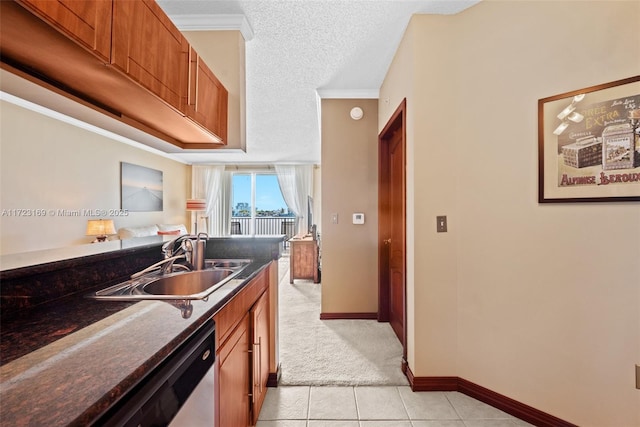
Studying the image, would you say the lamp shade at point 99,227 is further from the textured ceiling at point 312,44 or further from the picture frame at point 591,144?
the picture frame at point 591,144

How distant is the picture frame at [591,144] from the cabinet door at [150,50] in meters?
2.02

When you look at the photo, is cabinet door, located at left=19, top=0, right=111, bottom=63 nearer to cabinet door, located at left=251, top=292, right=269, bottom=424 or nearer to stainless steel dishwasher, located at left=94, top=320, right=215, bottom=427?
stainless steel dishwasher, located at left=94, top=320, right=215, bottom=427

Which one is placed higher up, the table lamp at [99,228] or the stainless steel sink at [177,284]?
the table lamp at [99,228]

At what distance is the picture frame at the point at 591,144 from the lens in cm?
132

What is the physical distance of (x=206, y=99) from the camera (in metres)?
1.74

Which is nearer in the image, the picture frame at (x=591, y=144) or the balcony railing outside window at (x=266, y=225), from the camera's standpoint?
the picture frame at (x=591, y=144)

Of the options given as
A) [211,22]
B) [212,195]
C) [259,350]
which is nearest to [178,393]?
[259,350]

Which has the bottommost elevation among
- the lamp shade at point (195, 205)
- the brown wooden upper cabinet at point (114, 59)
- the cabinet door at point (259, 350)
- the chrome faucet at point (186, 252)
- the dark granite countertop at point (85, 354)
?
the cabinet door at point (259, 350)

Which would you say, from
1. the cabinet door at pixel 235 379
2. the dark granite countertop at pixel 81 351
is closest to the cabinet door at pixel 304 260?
the cabinet door at pixel 235 379

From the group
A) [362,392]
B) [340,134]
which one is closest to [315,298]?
[362,392]

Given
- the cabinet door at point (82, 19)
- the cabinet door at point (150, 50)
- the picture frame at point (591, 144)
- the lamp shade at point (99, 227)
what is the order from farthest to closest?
the lamp shade at point (99, 227) < the picture frame at point (591, 144) < the cabinet door at point (150, 50) < the cabinet door at point (82, 19)

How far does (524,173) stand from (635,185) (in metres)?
0.45

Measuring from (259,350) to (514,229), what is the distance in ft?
5.50

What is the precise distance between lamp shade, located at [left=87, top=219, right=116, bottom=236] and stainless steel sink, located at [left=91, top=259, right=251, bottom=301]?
3094 mm
